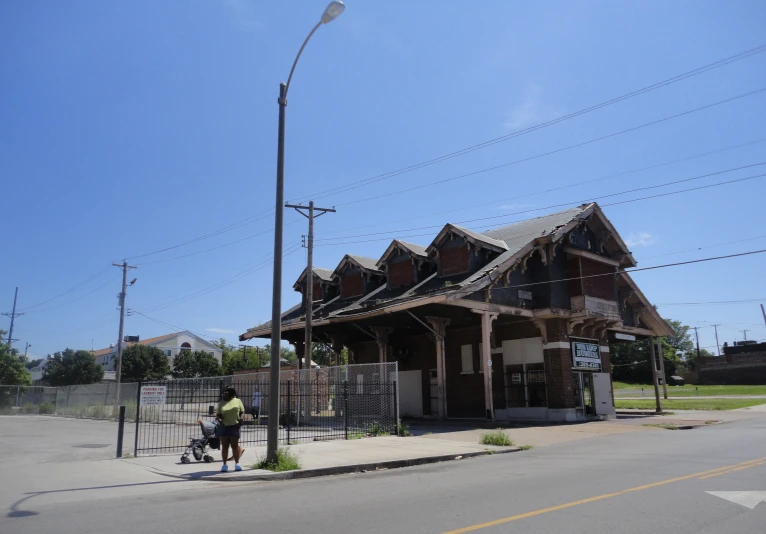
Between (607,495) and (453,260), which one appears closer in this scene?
(607,495)

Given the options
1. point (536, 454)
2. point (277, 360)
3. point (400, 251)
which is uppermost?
point (400, 251)

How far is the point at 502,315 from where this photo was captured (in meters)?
27.3

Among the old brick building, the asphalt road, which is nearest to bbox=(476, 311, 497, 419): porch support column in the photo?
the old brick building

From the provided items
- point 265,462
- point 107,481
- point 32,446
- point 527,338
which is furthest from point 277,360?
point 527,338

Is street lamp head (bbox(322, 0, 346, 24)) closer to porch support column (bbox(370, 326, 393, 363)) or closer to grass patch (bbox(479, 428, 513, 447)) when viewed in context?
grass patch (bbox(479, 428, 513, 447))

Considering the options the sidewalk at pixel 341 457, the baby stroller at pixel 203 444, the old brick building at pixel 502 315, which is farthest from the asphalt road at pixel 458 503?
the old brick building at pixel 502 315

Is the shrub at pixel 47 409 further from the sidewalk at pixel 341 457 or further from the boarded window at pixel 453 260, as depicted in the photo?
the sidewalk at pixel 341 457

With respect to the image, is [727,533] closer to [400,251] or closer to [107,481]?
[107,481]

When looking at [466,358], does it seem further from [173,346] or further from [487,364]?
[173,346]

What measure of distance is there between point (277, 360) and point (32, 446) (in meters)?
10.7

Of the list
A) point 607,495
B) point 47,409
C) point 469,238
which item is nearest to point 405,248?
point 469,238

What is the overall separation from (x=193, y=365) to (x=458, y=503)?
223 ft

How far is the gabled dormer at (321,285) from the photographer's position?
35.5 m

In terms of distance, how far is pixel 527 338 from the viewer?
2798 cm
